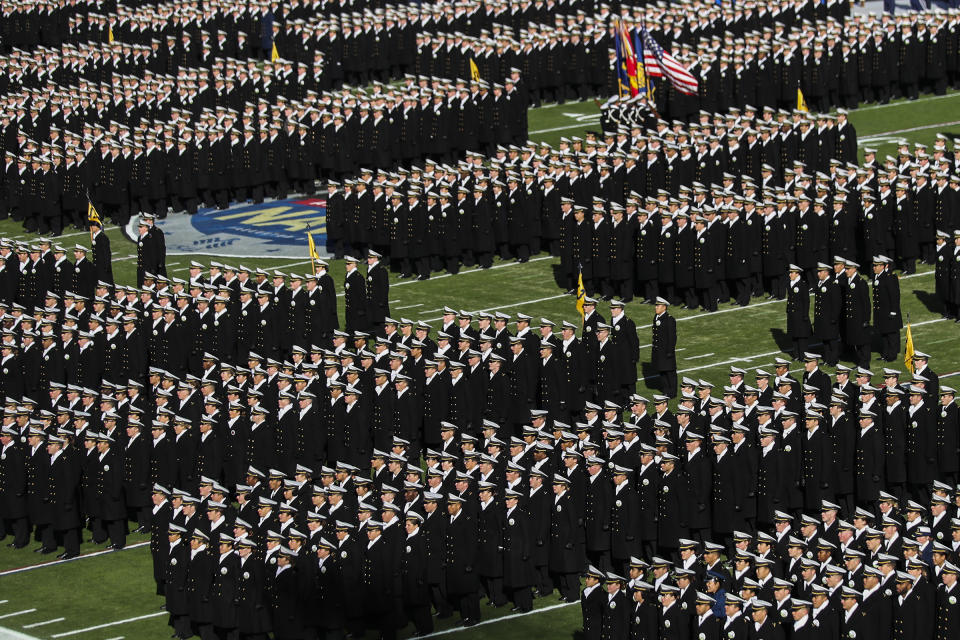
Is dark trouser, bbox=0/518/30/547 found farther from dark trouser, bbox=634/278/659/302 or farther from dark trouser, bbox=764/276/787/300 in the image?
dark trouser, bbox=764/276/787/300

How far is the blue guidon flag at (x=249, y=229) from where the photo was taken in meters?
47.0

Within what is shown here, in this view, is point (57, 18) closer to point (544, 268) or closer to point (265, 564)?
point (544, 268)

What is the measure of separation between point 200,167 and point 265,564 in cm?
2179

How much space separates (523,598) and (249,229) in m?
20.6

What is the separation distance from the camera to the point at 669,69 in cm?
4975

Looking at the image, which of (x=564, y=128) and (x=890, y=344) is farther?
(x=564, y=128)

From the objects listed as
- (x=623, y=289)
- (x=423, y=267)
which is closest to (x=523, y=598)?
(x=623, y=289)

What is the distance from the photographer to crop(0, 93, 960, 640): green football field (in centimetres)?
3022

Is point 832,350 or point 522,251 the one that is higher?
point 522,251

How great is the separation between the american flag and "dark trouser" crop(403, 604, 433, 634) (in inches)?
917

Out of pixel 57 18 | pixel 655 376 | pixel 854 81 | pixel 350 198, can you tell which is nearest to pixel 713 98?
pixel 854 81

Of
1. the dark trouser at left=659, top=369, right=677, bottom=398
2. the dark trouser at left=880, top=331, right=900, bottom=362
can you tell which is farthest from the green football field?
the dark trouser at left=659, top=369, right=677, bottom=398

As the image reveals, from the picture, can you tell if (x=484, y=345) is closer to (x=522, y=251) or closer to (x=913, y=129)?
(x=522, y=251)

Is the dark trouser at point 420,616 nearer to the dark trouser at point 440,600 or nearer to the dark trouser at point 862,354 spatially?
the dark trouser at point 440,600
